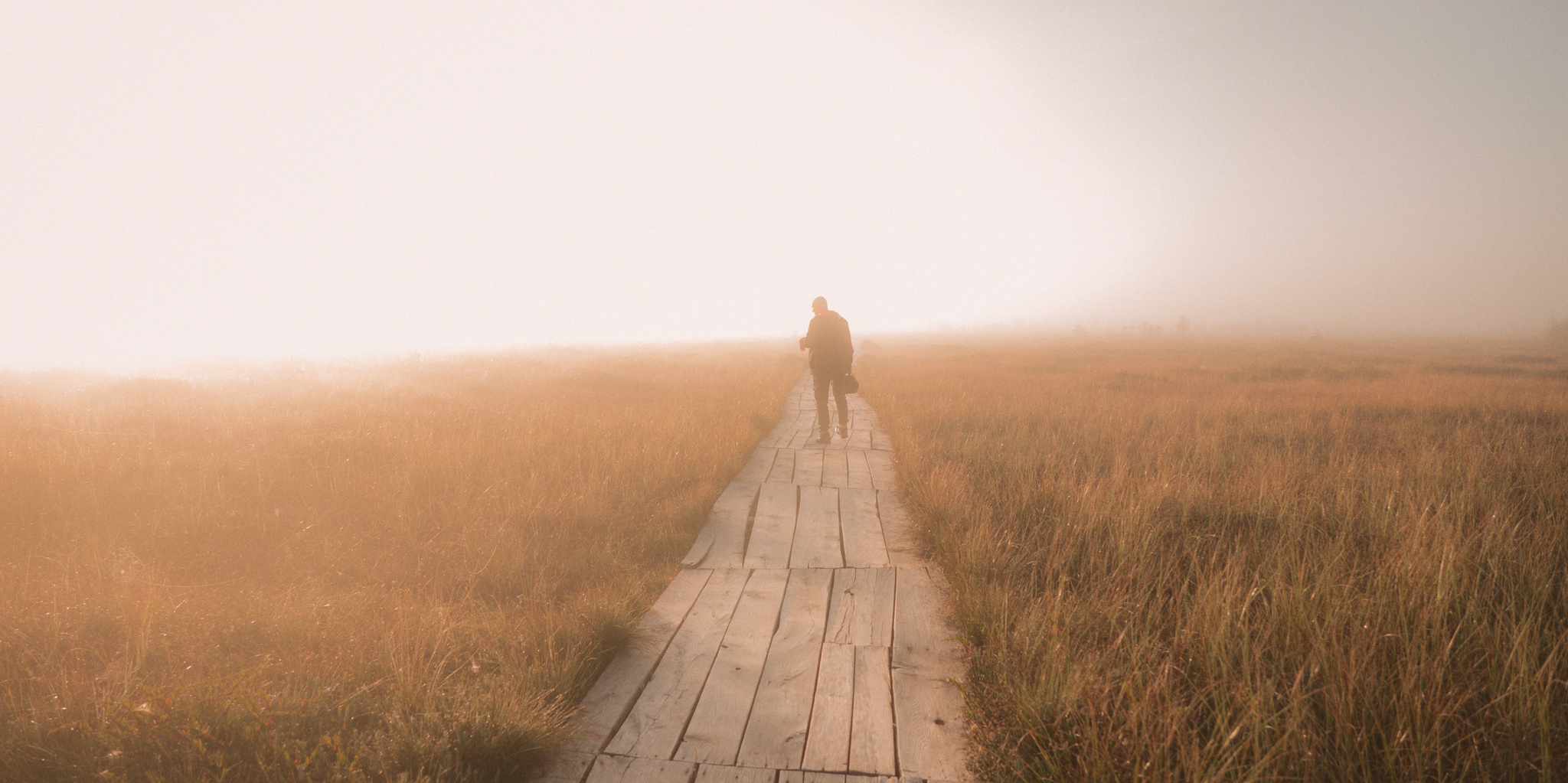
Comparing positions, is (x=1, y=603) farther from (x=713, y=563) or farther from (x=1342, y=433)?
(x=1342, y=433)

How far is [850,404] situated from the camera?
508 inches

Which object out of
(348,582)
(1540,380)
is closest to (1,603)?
(348,582)

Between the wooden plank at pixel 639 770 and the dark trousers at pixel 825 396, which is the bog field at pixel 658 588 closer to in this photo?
the wooden plank at pixel 639 770

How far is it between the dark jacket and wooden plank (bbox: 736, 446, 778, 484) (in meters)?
1.58

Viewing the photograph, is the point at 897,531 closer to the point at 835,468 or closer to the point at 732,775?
the point at 835,468

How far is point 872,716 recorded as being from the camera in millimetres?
2377

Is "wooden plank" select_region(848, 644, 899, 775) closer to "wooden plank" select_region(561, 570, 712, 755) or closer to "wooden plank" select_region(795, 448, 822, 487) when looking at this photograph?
"wooden plank" select_region(561, 570, 712, 755)

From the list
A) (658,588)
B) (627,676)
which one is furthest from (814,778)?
(658,588)

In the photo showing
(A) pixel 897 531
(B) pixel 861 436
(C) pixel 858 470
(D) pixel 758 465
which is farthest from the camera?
(B) pixel 861 436

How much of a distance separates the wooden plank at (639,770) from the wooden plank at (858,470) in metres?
4.22

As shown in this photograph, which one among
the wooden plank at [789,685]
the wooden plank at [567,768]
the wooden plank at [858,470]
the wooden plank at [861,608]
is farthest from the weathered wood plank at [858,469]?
the wooden plank at [567,768]

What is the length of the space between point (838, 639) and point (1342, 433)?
362 inches

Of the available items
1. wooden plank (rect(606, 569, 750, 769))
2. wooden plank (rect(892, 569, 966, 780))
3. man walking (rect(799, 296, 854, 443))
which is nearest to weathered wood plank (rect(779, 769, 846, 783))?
wooden plank (rect(892, 569, 966, 780))

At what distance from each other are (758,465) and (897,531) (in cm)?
275
